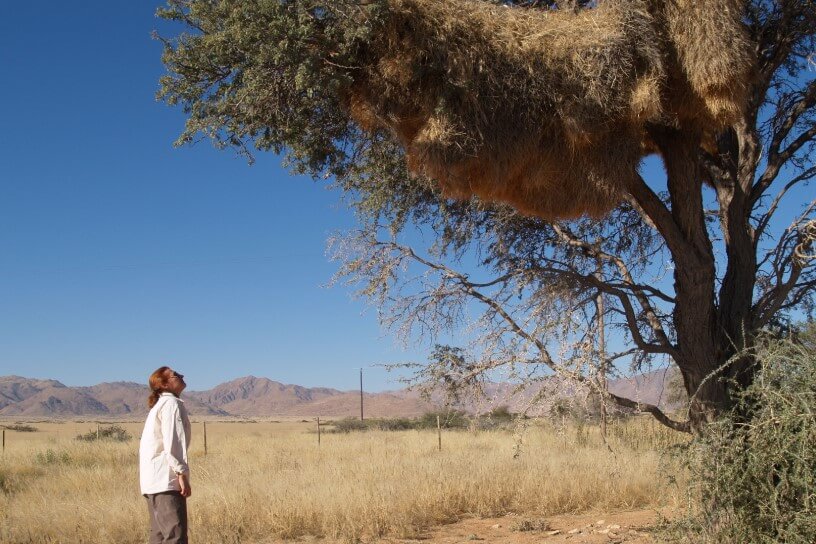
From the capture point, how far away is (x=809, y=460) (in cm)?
545

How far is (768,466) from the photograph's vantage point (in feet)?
18.5

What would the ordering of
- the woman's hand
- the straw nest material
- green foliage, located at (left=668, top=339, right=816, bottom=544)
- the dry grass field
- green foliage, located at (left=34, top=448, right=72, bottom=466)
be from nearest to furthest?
green foliage, located at (left=668, top=339, right=816, bottom=544) → the woman's hand → the straw nest material → the dry grass field → green foliage, located at (left=34, top=448, right=72, bottom=466)

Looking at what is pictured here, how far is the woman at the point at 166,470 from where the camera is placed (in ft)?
19.6

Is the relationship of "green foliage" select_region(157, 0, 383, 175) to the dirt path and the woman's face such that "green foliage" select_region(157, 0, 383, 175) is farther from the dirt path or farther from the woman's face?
the dirt path

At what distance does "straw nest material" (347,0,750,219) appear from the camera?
6.46m

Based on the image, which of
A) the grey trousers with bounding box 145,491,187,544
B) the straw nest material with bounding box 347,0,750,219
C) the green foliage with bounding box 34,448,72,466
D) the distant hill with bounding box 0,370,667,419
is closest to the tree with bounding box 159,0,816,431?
the straw nest material with bounding box 347,0,750,219

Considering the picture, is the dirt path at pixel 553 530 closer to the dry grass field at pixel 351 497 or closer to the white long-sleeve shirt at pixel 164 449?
the dry grass field at pixel 351 497

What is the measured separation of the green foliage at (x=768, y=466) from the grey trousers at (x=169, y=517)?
4.02 metres

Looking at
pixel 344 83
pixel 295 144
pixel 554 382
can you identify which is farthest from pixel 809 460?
pixel 295 144

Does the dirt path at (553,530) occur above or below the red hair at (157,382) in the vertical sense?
below

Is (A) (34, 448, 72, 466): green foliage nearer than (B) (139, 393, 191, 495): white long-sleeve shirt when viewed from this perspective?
No

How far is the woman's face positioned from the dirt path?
4.06 m

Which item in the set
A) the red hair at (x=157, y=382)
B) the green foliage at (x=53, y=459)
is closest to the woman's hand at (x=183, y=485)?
the red hair at (x=157, y=382)

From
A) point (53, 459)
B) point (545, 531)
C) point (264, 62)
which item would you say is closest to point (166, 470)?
point (264, 62)
